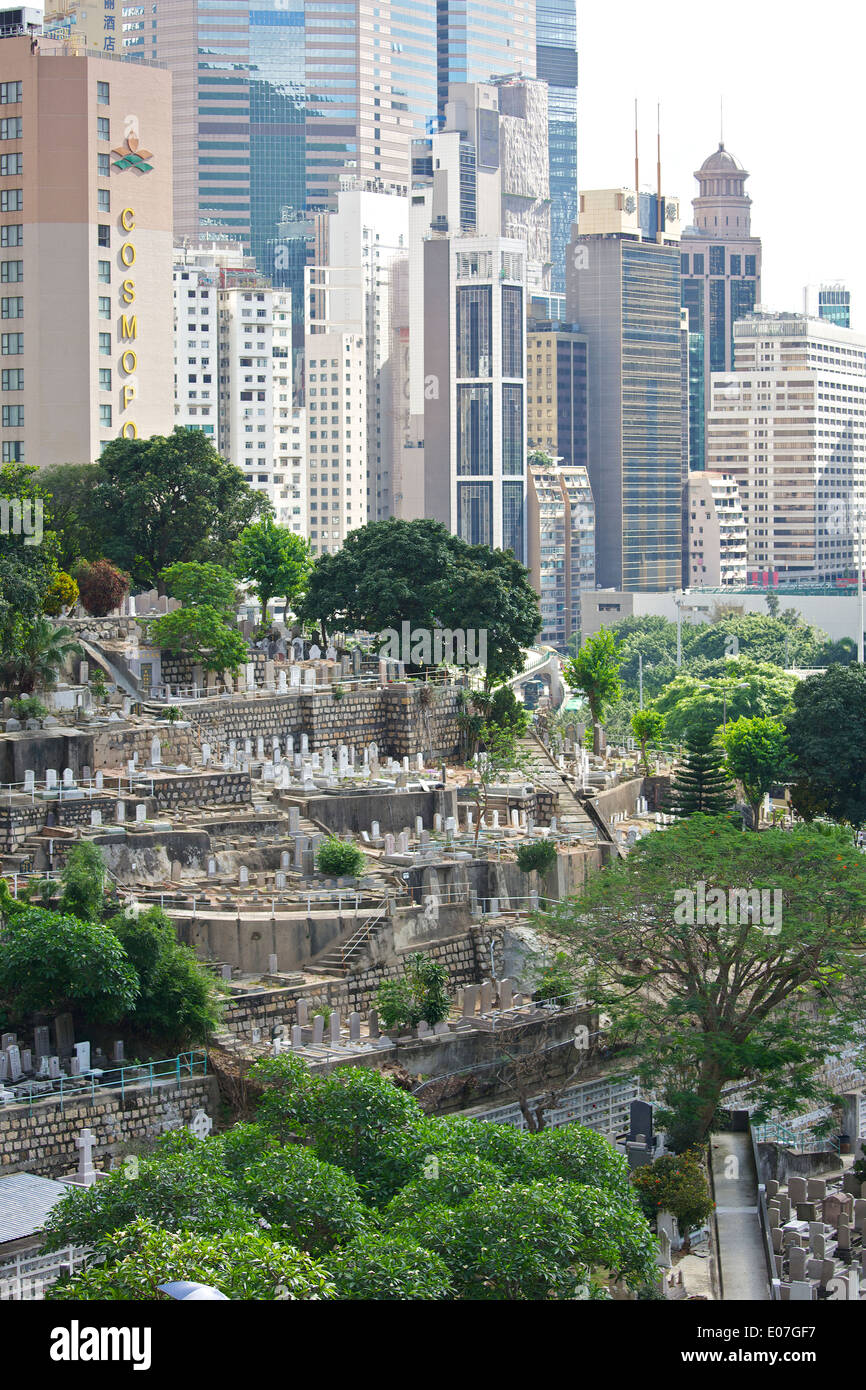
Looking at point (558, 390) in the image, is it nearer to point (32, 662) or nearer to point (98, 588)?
point (98, 588)

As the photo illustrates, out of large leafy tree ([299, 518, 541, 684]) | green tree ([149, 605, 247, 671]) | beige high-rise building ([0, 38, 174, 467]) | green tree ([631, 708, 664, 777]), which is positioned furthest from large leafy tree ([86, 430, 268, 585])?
beige high-rise building ([0, 38, 174, 467])

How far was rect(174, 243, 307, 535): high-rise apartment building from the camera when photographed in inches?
5743

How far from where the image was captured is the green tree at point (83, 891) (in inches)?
1554

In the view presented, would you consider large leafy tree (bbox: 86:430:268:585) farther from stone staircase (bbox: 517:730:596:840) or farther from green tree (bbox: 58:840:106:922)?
green tree (bbox: 58:840:106:922)

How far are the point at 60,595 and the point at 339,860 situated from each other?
18.6 m

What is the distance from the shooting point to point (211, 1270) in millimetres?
21250

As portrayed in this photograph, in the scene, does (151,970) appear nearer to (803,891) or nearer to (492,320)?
(803,891)

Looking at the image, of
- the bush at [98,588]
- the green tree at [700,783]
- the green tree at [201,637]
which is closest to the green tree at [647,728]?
the green tree at [700,783]

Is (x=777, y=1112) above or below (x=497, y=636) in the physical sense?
below

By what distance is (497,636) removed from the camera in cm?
6206

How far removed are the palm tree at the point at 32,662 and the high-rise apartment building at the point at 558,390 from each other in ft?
475

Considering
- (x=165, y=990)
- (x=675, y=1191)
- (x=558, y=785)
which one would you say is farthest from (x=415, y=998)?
(x=558, y=785)
